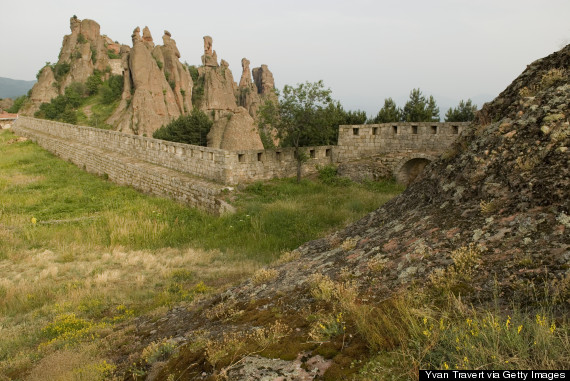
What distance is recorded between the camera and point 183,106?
63.5 metres

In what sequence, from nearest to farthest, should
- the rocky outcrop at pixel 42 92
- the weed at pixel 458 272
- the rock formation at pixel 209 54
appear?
the weed at pixel 458 272 → the rocky outcrop at pixel 42 92 → the rock formation at pixel 209 54

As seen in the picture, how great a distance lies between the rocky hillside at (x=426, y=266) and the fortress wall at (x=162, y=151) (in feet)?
32.5

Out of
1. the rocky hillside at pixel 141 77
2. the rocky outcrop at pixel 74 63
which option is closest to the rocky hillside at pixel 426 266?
the rocky hillside at pixel 141 77

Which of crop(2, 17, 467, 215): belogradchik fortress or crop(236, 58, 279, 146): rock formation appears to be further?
crop(236, 58, 279, 146): rock formation

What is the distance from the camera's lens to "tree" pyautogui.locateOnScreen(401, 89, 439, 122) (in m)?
23.7

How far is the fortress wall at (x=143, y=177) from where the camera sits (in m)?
13.6

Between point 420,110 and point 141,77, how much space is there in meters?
45.9

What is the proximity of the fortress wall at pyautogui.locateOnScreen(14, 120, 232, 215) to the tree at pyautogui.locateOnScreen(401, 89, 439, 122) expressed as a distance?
51.7 feet

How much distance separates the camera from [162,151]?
17.3 meters

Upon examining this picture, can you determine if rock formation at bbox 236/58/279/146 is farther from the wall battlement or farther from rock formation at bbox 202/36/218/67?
the wall battlement

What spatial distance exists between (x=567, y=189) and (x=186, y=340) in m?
3.71

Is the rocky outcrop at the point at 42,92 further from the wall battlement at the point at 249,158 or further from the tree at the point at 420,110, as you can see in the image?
the tree at the point at 420,110

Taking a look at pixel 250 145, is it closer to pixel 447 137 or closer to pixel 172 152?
pixel 172 152

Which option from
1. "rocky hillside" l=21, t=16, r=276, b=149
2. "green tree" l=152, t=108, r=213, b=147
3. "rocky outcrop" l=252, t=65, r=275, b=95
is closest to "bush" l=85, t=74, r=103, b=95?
"rocky hillside" l=21, t=16, r=276, b=149
